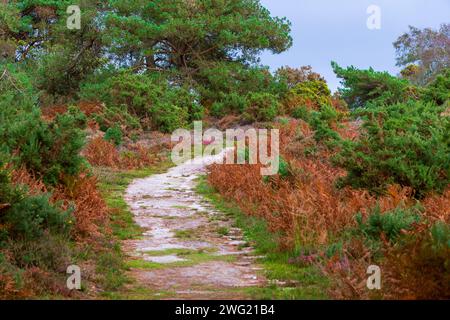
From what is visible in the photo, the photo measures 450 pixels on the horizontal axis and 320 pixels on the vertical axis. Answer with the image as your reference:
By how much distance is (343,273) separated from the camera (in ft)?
24.2

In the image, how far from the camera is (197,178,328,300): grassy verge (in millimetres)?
7223

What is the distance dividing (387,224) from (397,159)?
3389 millimetres

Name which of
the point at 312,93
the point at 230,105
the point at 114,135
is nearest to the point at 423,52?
the point at 312,93

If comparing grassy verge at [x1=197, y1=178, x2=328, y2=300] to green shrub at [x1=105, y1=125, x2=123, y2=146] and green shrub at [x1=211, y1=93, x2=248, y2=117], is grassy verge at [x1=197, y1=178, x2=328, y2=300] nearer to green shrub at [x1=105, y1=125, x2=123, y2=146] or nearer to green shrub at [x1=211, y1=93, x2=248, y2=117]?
green shrub at [x1=105, y1=125, x2=123, y2=146]

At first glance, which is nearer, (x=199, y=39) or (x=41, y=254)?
(x=41, y=254)

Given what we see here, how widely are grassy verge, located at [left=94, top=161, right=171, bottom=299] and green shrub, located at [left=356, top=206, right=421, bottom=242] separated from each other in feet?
10.9

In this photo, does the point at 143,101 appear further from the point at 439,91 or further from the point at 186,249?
the point at 186,249

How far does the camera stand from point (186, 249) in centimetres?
987

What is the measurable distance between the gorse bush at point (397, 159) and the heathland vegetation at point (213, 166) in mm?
29

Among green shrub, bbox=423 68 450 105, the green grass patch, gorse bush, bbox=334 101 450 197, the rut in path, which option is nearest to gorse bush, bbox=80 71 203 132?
the rut in path

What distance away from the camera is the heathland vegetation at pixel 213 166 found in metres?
7.67

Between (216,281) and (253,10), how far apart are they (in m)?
25.8
